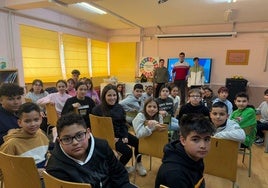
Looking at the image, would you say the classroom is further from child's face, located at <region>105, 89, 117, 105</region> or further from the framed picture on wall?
child's face, located at <region>105, 89, 117, 105</region>

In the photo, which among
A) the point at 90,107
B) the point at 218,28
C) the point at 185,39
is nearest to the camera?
the point at 90,107

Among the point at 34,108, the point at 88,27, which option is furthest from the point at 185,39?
the point at 34,108

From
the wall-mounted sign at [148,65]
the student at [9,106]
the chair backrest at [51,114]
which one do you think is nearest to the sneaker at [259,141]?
the chair backrest at [51,114]

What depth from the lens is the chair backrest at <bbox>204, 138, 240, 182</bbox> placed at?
1586mm

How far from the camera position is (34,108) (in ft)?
5.14

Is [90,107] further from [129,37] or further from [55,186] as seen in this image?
[129,37]

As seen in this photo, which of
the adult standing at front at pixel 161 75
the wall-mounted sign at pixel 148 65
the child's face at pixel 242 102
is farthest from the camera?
the wall-mounted sign at pixel 148 65

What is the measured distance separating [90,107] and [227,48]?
5324mm

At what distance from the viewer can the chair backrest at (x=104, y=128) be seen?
210cm

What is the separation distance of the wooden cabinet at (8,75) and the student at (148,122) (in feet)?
9.46

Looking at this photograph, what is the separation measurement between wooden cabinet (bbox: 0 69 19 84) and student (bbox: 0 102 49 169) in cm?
259

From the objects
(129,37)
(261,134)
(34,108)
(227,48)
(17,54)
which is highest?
(129,37)

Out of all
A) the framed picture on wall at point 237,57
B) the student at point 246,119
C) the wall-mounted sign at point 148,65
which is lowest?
the student at point 246,119

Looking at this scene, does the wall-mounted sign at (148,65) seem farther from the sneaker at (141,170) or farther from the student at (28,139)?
the student at (28,139)
